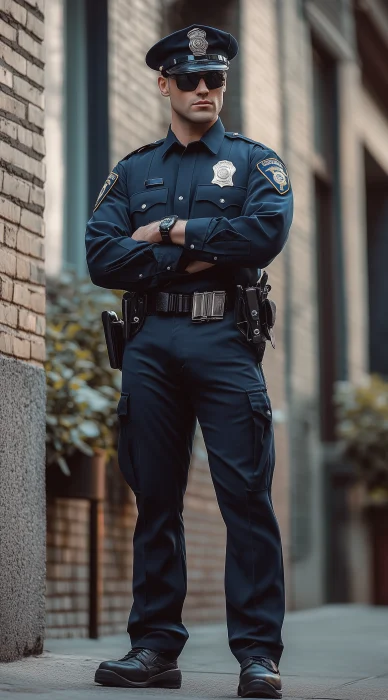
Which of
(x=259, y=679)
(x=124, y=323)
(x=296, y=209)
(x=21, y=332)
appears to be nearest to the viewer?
(x=259, y=679)

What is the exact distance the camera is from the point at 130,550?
24.3 ft

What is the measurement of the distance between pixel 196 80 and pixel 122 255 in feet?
2.09

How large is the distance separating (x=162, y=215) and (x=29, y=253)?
949mm

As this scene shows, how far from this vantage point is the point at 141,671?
4113mm

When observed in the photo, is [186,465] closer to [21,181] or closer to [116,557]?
[21,181]

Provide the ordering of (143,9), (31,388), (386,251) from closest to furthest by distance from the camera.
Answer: (31,388)
(143,9)
(386,251)

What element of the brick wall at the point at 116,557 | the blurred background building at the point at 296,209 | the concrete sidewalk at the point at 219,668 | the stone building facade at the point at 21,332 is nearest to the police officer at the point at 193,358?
Answer: the concrete sidewalk at the point at 219,668

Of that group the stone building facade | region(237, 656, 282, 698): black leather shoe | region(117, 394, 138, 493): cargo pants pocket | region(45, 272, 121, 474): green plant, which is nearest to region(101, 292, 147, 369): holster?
region(117, 394, 138, 493): cargo pants pocket

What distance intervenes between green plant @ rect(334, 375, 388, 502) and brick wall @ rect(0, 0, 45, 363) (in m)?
6.18

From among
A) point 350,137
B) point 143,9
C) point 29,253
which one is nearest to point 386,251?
point 350,137

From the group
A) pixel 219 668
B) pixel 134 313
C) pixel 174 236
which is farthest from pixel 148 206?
pixel 219 668

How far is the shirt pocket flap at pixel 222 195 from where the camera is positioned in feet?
13.9

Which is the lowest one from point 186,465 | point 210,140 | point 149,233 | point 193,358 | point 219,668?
point 219,668

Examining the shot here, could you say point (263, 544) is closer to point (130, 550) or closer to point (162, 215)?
point (162, 215)
